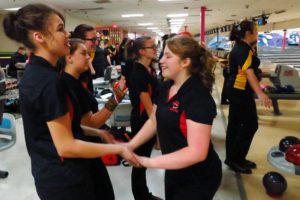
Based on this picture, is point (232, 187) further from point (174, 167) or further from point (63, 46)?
point (63, 46)

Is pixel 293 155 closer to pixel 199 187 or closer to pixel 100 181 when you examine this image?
pixel 199 187

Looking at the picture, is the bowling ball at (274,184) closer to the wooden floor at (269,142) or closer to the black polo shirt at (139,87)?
the wooden floor at (269,142)

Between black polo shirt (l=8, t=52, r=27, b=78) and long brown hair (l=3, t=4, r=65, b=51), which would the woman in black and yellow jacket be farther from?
black polo shirt (l=8, t=52, r=27, b=78)

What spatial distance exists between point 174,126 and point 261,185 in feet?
6.04

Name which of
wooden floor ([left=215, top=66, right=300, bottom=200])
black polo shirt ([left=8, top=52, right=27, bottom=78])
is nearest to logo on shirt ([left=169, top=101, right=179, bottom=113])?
wooden floor ([left=215, top=66, right=300, bottom=200])

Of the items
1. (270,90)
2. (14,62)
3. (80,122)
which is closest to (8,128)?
(80,122)

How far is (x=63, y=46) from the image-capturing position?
3.79 ft

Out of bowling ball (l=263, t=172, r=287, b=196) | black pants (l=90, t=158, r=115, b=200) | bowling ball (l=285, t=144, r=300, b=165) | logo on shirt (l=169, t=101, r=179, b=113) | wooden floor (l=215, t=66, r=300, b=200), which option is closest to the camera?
logo on shirt (l=169, t=101, r=179, b=113)

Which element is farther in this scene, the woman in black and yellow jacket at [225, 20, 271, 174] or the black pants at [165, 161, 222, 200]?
the woman in black and yellow jacket at [225, 20, 271, 174]

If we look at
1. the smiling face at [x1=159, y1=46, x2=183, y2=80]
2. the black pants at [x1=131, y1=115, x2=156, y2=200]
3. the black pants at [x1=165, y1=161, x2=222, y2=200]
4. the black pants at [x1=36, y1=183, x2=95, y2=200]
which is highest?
the smiling face at [x1=159, y1=46, x2=183, y2=80]

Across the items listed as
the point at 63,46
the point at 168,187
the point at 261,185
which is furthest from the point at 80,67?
the point at 261,185

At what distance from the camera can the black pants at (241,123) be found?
2.70m

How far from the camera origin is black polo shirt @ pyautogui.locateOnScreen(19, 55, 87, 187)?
102 cm

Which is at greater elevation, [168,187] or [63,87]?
[63,87]
